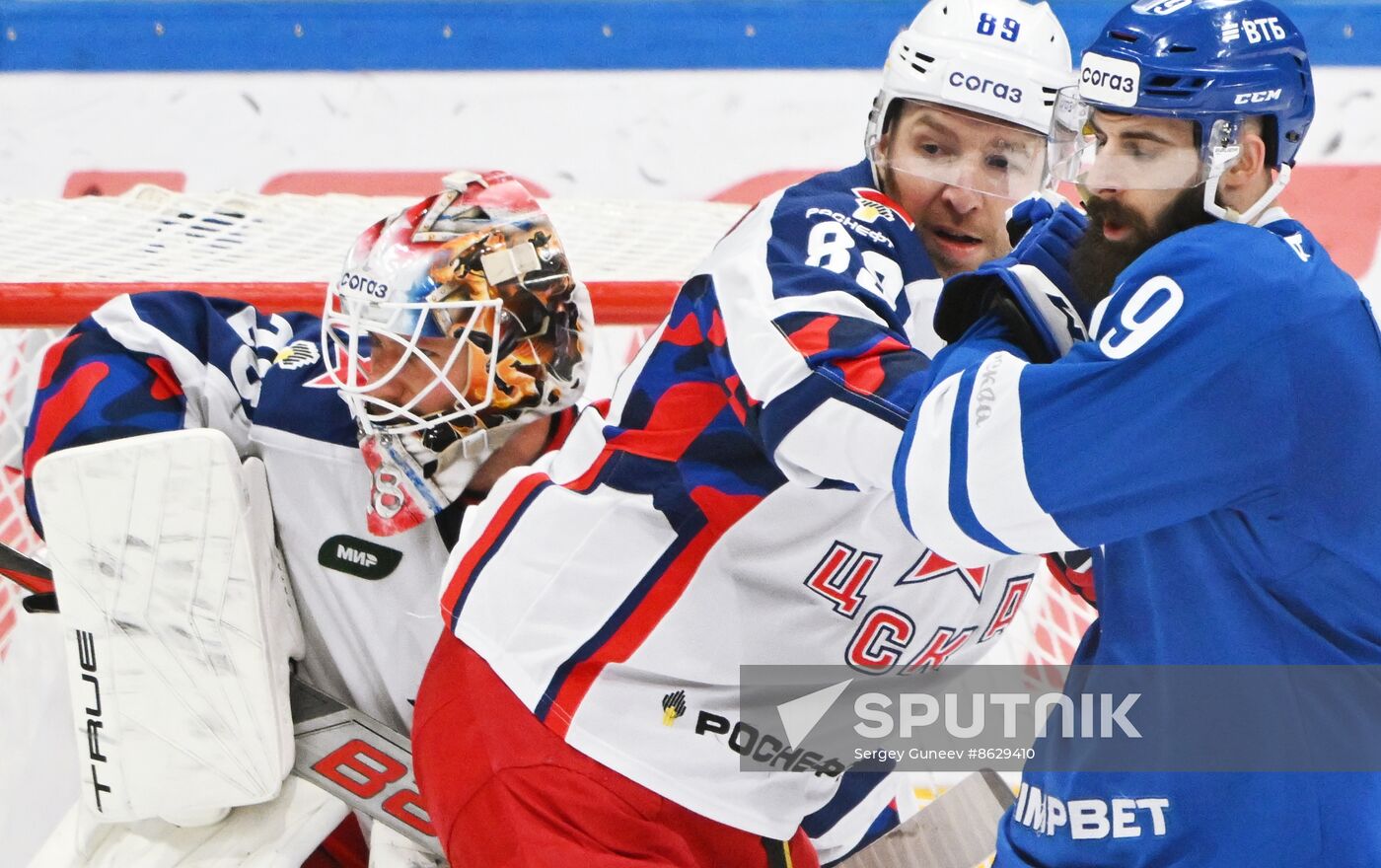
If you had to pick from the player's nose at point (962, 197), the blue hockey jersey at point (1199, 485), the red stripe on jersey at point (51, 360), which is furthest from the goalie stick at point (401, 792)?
the player's nose at point (962, 197)

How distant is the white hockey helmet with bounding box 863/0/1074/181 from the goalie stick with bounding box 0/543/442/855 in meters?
1.01

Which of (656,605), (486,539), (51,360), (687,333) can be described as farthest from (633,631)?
(51,360)

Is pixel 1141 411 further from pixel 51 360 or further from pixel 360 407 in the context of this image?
pixel 51 360

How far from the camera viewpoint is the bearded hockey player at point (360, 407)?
1951 millimetres

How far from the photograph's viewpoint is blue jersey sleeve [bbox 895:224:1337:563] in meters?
1.09

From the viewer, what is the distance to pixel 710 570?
1.69 metres

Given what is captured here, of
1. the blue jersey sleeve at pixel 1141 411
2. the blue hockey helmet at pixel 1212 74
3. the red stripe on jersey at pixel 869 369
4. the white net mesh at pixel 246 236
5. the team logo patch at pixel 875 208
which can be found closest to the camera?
the blue jersey sleeve at pixel 1141 411

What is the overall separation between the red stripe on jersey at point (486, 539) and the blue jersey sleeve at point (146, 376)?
46 centimetres

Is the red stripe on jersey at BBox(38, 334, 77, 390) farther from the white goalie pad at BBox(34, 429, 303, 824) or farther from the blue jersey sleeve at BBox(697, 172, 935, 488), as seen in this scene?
the blue jersey sleeve at BBox(697, 172, 935, 488)

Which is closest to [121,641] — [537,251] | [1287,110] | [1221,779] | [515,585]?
[515,585]

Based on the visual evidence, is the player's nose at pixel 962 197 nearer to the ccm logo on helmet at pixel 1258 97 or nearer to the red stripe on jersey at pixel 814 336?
the red stripe on jersey at pixel 814 336

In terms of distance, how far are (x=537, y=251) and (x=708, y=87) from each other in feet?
5.41

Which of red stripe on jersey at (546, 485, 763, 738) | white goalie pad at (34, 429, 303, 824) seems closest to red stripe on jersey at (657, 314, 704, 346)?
red stripe on jersey at (546, 485, 763, 738)

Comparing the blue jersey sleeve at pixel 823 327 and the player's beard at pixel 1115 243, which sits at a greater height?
the player's beard at pixel 1115 243
